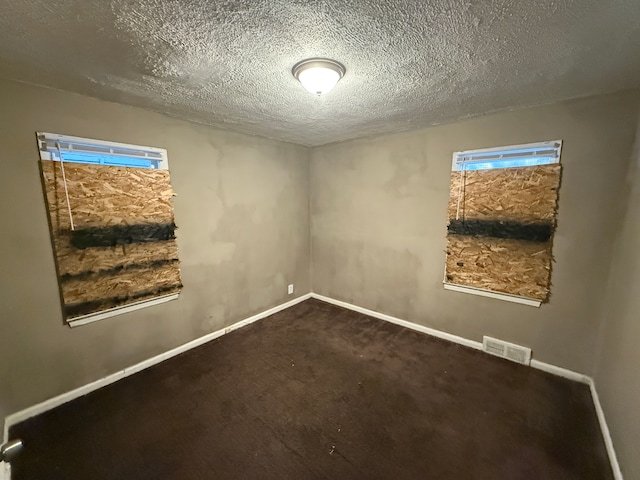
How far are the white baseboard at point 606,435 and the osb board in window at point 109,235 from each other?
3378 millimetres

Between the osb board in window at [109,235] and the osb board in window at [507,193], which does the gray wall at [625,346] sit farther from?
the osb board in window at [109,235]

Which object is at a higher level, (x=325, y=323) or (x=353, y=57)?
(x=353, y=57)

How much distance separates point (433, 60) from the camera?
4.90 feet

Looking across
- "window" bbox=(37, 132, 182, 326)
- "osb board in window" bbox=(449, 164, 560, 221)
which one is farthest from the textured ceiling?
"osb board in window" bbox=(449, 164, 560, 221)

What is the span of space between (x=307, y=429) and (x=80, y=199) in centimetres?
236

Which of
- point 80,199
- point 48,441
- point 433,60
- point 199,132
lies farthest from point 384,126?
point 48,441

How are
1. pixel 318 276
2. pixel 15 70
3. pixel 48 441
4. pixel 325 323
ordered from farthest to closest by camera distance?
pixel 318 276 < pixel 325 323 < pixel 48 441 < pixel 15 70

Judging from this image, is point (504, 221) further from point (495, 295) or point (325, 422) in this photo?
point (325, 422)

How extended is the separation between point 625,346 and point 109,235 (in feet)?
12.1

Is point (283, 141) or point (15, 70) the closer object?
point (15, 70)

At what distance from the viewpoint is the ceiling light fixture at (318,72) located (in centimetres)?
150

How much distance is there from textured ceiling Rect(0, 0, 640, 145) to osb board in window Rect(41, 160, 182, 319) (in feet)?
2.05

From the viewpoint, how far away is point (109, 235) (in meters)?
2.15

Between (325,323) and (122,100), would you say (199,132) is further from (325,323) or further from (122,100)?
(325,323)
